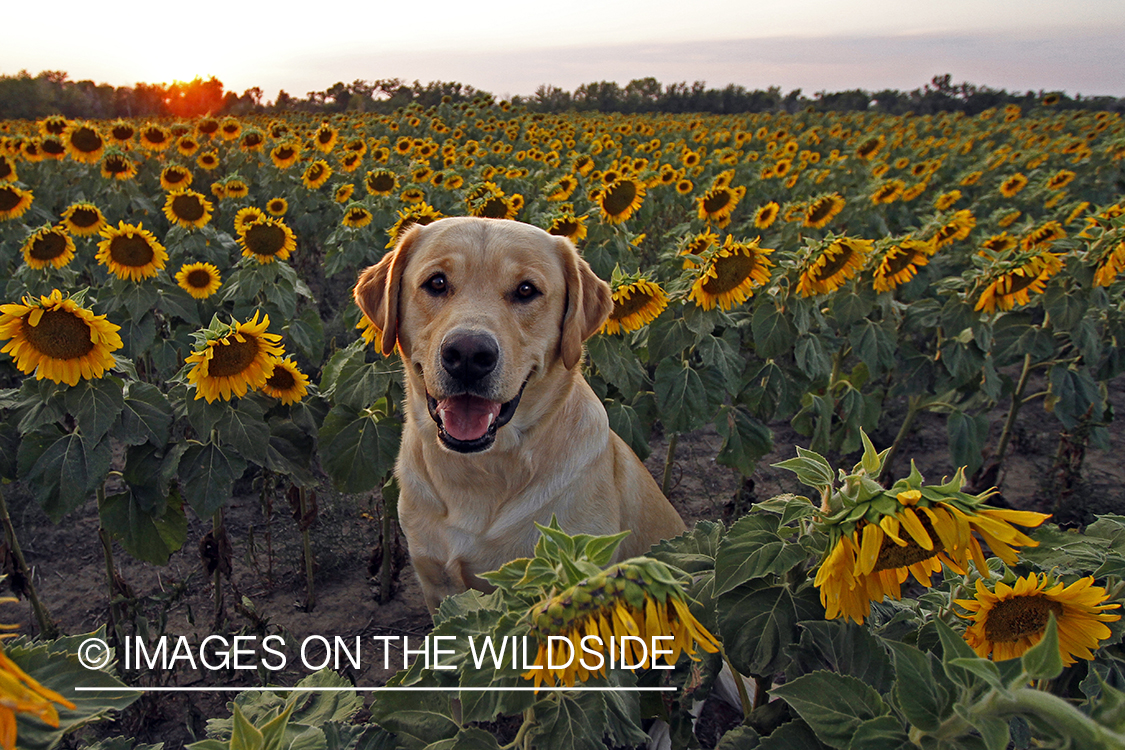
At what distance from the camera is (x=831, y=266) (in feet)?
11.6

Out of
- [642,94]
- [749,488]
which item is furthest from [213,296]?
[642,94]

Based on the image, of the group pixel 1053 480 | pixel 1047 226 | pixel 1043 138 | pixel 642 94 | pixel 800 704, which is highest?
pixel 642 94

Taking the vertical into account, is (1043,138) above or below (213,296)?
above

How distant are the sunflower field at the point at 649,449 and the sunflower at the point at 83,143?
3 cm

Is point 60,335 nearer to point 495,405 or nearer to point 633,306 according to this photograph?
point 495,405

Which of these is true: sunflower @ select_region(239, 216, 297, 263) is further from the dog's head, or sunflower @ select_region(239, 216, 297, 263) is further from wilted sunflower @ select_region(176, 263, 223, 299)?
the dog's head

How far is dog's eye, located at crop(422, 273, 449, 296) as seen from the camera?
2594 mm

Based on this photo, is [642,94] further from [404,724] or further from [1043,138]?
[404,724]

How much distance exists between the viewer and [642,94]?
38.3 meters

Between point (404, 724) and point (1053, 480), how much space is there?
17.1ft

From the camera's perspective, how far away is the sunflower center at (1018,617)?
46.8 inches

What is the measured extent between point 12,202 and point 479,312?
5.92m

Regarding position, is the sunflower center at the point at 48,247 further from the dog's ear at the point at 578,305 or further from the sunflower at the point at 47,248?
the dog's ear at the point at 578,305

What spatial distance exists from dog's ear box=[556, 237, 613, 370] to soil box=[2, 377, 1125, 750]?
1.76 meters
